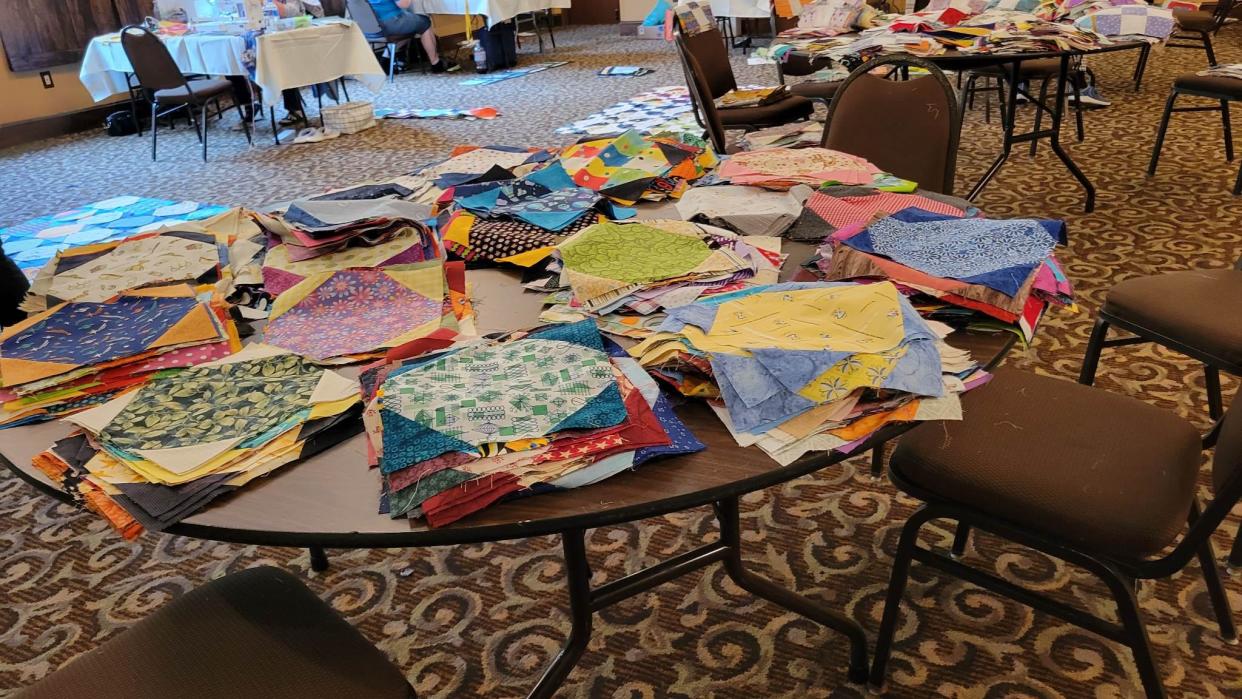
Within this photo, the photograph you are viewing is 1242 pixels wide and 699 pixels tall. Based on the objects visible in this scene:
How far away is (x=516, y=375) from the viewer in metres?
1.03

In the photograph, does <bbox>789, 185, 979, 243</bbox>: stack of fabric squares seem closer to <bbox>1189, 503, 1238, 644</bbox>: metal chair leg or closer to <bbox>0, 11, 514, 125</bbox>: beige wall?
<bbox>1189, 503, 1238, 644</bbox>: metal chair leg

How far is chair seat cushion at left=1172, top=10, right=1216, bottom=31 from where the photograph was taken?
6070 millimetres

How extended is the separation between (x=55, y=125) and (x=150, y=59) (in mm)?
2082

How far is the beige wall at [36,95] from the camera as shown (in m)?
6.39

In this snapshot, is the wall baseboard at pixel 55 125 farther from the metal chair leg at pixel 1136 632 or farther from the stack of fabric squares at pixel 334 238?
the metal chair leg at pixel 1136 632

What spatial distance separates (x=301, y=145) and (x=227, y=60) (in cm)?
73

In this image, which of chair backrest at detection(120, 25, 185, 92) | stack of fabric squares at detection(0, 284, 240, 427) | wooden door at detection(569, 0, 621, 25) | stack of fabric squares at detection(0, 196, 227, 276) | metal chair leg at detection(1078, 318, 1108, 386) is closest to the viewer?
stack of fabric squares at detection(0, 284, 240, 427)

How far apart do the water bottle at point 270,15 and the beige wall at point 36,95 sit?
221 centimetres

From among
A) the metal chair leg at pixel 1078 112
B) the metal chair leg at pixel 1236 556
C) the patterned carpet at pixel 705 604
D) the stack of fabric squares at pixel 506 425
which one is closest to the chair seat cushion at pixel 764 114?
the patterned carpet at pixel 705 604

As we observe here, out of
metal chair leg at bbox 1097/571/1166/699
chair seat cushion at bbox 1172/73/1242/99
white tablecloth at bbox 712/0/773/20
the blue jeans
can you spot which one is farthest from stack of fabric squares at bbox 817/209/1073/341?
the blue jeans

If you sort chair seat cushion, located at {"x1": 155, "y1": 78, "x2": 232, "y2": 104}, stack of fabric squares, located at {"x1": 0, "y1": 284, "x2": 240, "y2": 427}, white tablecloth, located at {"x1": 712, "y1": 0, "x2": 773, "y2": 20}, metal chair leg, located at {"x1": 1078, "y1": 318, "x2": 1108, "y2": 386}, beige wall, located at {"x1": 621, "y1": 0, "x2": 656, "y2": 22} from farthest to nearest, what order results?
1. beige wall, located at {"x1": 621, "y1": 0, "x2": 656, "y2": 22}
2. white tablecloth, located at {"x1": 712, "y1": 0, "x2": 773, "y2": 20}
3. chair seat cushion, located at {"x1": 155, "y1": 78, "x2": 232, "y2": 104}
4. metal chair leg, located at {"x1": 1078, "y1": 318, "x2": 1108, "y2": 386}
5. stack of fabric squares, located at {"x1": 0, "y1": 284, "x2": 240, "y2": 427}

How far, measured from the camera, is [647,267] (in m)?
1.33

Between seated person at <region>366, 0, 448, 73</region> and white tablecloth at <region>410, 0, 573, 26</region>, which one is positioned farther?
seated person at <region>366, 0, 448, 73</region>

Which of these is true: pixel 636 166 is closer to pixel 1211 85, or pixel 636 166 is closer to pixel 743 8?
pixel 1211 85
